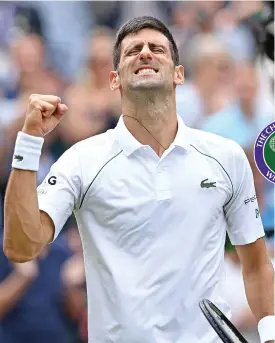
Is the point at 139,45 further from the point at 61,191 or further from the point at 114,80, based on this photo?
the point at 61,191

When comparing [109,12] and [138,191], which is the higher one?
[109,12]

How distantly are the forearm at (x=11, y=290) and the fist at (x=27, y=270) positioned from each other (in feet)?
0.06

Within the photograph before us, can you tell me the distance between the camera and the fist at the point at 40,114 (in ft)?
8.48

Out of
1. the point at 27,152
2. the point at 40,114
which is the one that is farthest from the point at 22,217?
the point at 40,114

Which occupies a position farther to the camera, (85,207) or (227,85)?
(227,85)

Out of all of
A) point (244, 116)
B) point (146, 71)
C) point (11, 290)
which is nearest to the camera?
point (146, 71)

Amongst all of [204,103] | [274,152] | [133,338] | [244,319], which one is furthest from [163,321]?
[204,103]

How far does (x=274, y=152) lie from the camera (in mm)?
3189

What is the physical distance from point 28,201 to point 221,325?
710 mm

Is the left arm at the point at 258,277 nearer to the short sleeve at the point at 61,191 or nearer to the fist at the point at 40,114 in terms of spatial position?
the short sleeve at the point at 61,191

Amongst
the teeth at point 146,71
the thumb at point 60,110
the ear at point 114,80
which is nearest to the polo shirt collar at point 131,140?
the ear at point 114,80

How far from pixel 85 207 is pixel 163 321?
487 mm

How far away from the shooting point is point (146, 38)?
303 centimetres

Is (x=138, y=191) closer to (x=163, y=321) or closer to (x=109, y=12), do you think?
(x=163, y=321)
